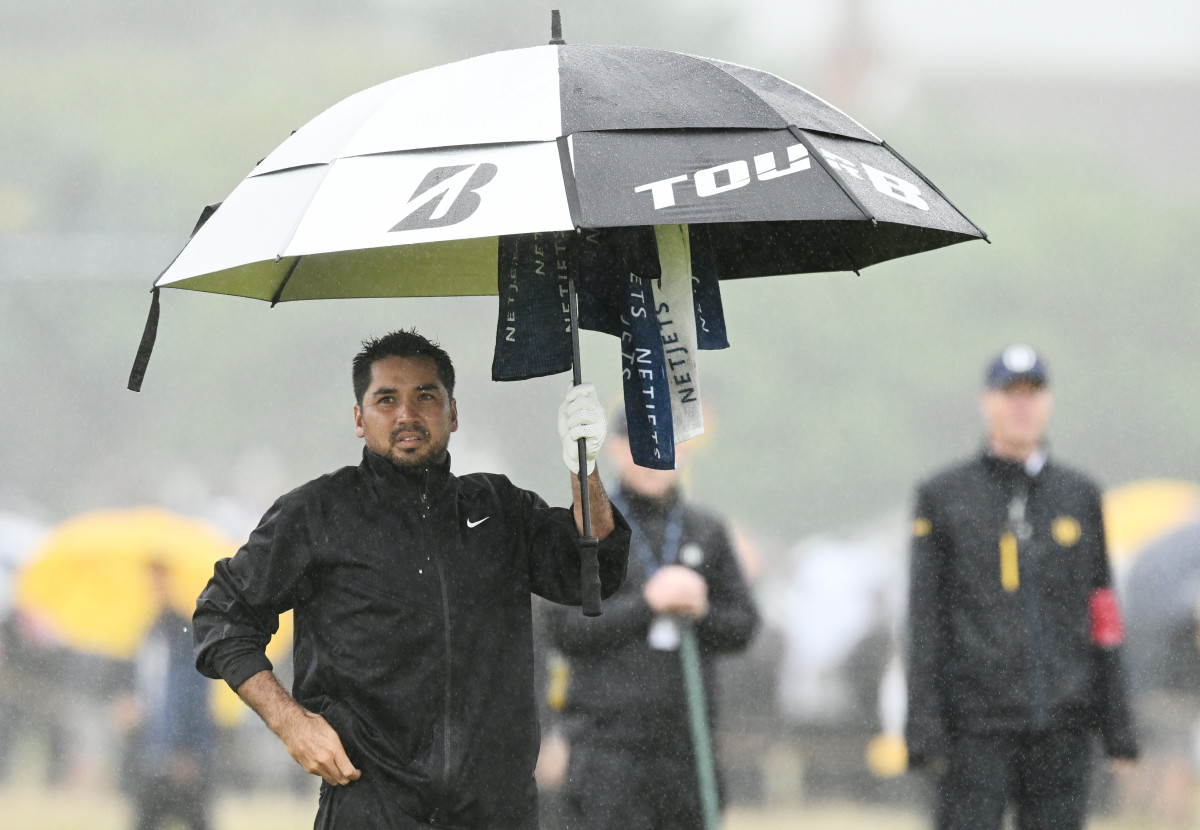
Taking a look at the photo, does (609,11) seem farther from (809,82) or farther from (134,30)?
(134,30)

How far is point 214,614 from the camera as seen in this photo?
3016mm

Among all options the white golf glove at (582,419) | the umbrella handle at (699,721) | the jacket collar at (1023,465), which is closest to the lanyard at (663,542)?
the umbrella handle at (699,721)

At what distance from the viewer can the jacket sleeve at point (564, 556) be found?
3078mm

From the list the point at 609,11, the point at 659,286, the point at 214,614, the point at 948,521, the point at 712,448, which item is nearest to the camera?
the point at 214,614

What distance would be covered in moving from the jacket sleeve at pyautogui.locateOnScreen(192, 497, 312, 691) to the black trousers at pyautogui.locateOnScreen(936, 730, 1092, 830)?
2575 mm

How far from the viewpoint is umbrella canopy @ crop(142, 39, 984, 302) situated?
2.50m

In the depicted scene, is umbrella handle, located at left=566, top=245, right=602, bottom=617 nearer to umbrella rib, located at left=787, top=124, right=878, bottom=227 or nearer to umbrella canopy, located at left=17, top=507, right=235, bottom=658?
umbrella rib, located at left=787, top=124, right=878, bottom=227

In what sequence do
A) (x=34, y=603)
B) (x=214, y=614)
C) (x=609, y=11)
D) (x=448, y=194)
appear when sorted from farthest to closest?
(x=609, y=11) → (x=34, y=603) → (x=214, y=614) → (x=448, y=194)

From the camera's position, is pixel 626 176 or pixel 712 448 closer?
pixel 626 176

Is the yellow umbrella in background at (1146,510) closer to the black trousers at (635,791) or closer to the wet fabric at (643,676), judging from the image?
the wet fabric at (643,676)

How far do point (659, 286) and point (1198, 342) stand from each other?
18.3 ft

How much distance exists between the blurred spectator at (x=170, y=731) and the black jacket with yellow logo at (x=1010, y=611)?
120 inches

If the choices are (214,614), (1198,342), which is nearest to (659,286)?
(214,614)

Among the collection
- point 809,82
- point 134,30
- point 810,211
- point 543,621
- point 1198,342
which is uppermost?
point 134,30
